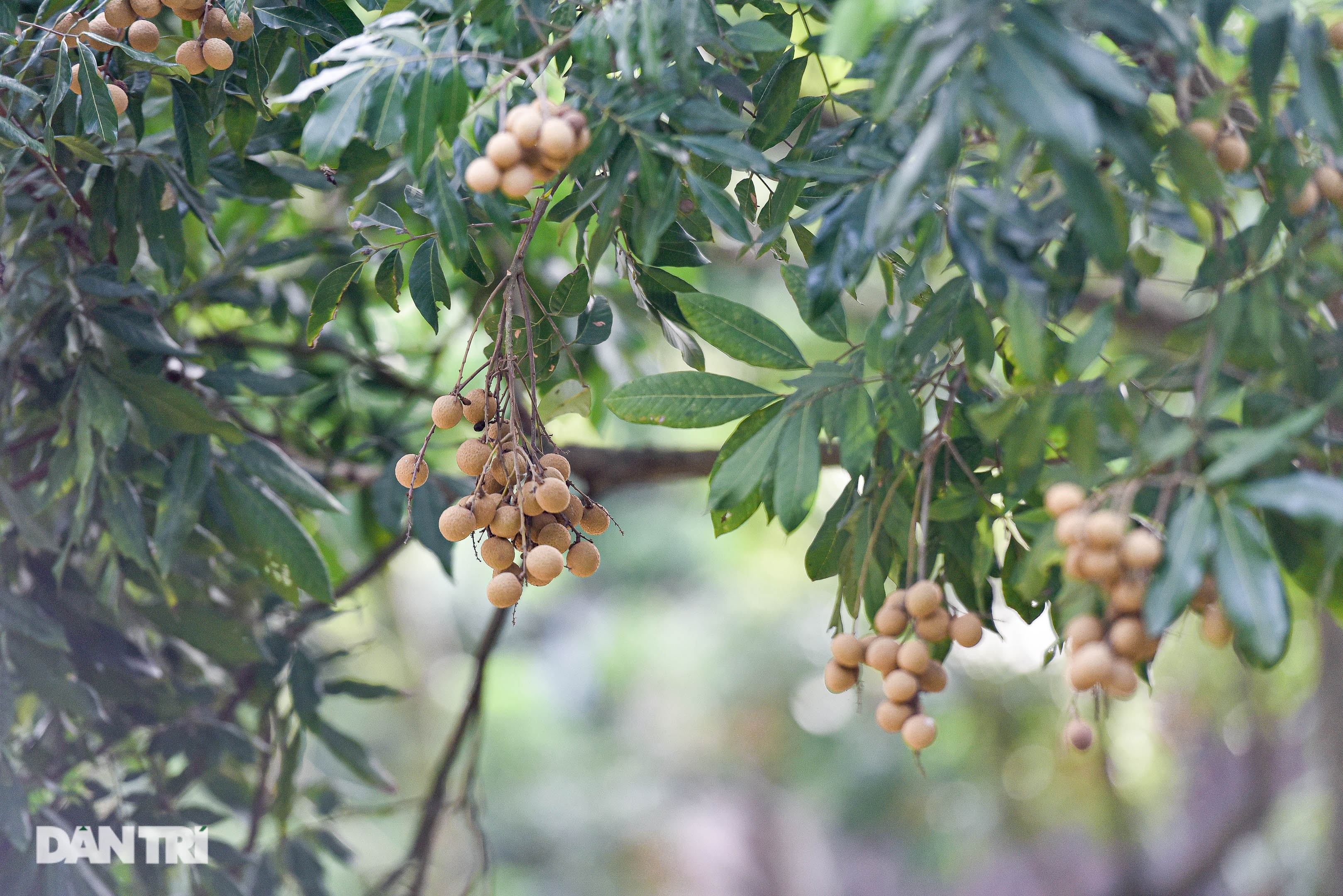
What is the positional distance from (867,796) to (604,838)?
61.6 inches

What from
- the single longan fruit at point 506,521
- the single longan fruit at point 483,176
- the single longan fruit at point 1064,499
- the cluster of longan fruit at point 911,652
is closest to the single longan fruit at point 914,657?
the cluster of longan fruit at point 911,652

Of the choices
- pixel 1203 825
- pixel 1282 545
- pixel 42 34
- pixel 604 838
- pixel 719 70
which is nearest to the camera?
pixel 1282 545

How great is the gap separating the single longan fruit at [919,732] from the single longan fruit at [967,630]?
0.05 meters

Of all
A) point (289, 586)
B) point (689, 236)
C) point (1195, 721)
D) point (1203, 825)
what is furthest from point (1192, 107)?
point (1203, 825)

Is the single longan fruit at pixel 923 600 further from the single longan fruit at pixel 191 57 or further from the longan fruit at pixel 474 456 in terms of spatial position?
the single longan fruit at pixel 191 57

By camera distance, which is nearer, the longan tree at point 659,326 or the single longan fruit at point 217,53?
the longan tree at point 659,326

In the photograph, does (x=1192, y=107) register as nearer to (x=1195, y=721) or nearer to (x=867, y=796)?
(x=1195, y=721)

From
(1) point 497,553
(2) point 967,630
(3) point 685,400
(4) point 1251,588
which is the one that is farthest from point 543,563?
(4) point 1251,588

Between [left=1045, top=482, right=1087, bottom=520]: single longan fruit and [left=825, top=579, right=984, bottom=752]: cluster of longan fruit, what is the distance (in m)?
0.10

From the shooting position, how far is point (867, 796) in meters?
3.99

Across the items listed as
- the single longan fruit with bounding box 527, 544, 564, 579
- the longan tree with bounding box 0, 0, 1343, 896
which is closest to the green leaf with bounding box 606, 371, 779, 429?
the longan tree with bounding box 0, 0, 1343, 896

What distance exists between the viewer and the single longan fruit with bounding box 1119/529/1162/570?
1.44 ft

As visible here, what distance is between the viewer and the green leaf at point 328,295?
71 cm

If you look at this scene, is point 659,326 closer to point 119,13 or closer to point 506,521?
point 506,521
